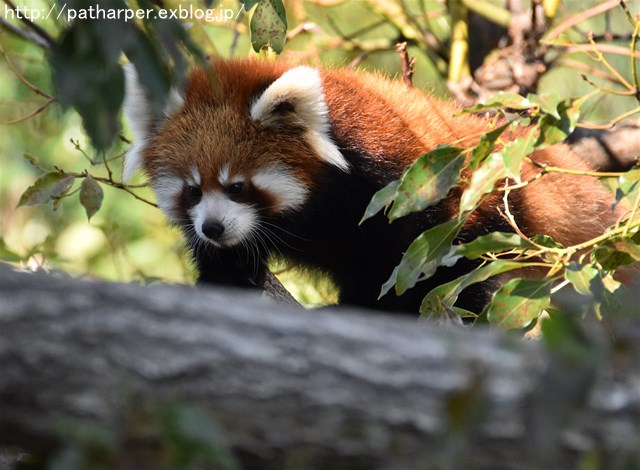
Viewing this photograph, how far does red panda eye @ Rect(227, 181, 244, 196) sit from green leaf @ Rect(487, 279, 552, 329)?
4.31 feet

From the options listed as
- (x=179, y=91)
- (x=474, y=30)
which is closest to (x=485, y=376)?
(x=179, y=91)

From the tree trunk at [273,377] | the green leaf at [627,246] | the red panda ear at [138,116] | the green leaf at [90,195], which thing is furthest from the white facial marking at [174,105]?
the tree trunk at [273,377]

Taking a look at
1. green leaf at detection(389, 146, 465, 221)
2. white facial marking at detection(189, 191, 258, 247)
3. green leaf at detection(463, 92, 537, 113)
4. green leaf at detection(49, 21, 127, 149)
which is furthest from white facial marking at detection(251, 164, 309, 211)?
green leaf at detection(49, 21, 127, 149)

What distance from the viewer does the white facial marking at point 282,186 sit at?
343 centimetres

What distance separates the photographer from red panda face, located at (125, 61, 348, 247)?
336cm

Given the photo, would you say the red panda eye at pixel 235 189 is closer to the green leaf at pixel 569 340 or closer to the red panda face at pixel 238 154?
the red panda face at pixel 238 154

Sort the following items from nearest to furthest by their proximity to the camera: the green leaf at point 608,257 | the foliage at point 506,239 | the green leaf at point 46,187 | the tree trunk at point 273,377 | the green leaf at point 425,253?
the tree trunk at point 273,377, the foliage at point 506,239, the green leaf at point 425,253, the green leaf at point 608,257, the green leaf at point 46,187

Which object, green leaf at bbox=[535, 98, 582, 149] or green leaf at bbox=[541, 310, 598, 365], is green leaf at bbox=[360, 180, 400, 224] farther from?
green leaf at bbox=[541, 310, 598, 365]

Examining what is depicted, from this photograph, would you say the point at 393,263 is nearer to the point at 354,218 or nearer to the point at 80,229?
the point at 354,218

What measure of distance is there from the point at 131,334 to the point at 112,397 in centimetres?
11

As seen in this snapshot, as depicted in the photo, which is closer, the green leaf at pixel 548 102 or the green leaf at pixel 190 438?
the green leaf at pixel 190 438

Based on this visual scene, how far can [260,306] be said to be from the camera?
5.14ft

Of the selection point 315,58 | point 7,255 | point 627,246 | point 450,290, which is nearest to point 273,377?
point 450,290

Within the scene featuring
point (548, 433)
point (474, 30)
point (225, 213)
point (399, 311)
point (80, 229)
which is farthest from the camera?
point (80, 229)
